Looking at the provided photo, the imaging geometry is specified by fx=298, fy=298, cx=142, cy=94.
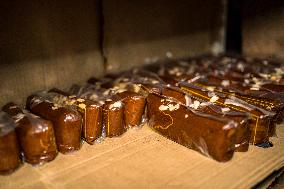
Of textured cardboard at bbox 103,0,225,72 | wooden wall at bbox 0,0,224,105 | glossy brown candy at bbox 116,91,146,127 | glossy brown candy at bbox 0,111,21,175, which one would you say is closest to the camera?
glossy brown candy at bbox 0,111,21,175

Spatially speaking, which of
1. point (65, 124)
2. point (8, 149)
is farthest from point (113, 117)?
point (8, 149)

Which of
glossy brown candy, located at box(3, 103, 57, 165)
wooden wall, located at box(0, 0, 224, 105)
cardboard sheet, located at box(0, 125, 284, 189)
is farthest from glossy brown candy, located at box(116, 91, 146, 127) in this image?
wooden wall, located at box(0, 0, 224, 105)

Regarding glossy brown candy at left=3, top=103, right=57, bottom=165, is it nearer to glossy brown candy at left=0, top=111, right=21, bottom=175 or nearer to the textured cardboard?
glossy brown candy at left=0, top=111, right=21, bottom=175

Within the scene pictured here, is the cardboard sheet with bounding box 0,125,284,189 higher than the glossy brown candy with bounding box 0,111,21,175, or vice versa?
the glossy brown candy with bounding box 0,111,21,175

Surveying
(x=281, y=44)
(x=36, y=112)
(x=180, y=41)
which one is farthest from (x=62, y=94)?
(x=281, y=44)

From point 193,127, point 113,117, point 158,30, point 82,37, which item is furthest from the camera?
point 158,30

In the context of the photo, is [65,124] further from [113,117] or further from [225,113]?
[225,113]

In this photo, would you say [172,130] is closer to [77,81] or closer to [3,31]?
[77,81]

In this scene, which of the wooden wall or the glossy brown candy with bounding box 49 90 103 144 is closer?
the glossy brown candy with bounding box 49 90 103 144
